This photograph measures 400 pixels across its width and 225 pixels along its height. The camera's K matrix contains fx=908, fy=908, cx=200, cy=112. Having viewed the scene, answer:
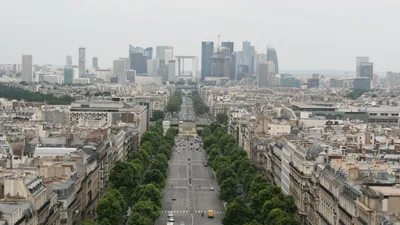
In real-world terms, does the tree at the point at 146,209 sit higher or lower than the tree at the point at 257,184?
lower

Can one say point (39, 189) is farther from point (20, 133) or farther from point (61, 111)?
point (61, 111)

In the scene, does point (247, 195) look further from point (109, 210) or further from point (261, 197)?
point (109, 210)

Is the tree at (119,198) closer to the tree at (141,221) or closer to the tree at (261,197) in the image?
the tree at (141,221)

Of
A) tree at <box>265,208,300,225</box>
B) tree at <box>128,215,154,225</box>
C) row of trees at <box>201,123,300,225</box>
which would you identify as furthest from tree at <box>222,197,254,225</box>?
tree at <box>128,215,154,225</box>

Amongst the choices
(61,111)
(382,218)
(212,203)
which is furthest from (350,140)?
(61,111)

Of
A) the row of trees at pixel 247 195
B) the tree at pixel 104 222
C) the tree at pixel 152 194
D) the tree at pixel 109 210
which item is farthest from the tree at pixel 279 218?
the tree at pixel 152 194

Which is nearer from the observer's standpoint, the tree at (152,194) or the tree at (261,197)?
the tree at (261,197)

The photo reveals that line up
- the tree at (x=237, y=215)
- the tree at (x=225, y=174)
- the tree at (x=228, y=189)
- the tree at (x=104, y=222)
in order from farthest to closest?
the tree at (x=225, y=174)
the tree at (x=228, y=189)
the tree at (x=237, y=215)
the tree at (x=104, y=222)
